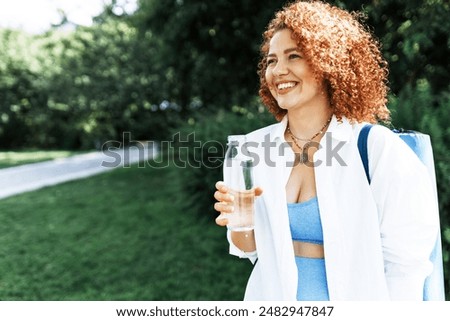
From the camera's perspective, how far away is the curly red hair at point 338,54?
1.71 m

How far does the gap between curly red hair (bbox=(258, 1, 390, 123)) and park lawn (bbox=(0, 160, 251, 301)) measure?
3.31m

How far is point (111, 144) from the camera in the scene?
25.1 meters

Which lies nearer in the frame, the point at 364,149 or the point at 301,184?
the point at 364,149

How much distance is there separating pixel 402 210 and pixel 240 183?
22.0 inches

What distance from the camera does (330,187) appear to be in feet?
5.38

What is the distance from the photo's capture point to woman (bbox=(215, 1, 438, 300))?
1557 mm

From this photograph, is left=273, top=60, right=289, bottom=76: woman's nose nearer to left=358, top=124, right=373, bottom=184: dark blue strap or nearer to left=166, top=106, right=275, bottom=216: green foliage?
left=358, top=124, right=373, bottom=184: dark blue strap

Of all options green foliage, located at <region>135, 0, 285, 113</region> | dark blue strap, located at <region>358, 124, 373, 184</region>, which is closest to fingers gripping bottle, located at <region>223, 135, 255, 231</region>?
dark blue strap, located at <region>358, 124, 373, 184</region>

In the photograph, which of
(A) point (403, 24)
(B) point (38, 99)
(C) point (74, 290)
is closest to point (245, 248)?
(C) point (74, 290)

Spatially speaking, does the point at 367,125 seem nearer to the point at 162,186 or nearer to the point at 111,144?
the point at 162,186

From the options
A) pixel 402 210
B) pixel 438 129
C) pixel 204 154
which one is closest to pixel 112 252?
pixel 204 154

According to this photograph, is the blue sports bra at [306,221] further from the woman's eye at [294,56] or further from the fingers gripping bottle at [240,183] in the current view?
the woman's eye at [294,56]

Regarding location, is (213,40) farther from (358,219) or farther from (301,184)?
(358,219)

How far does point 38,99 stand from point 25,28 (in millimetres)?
4026
